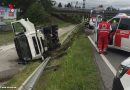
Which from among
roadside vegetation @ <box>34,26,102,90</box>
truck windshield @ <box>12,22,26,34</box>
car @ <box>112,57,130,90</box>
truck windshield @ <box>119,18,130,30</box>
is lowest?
truck windshield @ <box>12,22,26,34</box>

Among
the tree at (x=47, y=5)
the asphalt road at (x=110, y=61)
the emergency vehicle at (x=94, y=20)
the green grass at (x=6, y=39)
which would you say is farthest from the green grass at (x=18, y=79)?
the tree at (x=47, y=5)

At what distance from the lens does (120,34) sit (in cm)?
1894

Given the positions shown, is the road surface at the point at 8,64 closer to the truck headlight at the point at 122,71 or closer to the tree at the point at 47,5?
the truck headlight at the point at 122,71

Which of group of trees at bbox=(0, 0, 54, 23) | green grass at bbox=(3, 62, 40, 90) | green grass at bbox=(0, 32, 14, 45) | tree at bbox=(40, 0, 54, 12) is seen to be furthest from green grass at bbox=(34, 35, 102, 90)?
tree at bbox=(40, 0, 54, 12)

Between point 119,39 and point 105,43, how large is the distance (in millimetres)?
772

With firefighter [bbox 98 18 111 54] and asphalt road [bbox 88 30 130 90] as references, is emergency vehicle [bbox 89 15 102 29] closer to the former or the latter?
asphalt road [bbox 88 30 130 90]

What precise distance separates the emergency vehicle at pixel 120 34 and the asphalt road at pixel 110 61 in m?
0.41

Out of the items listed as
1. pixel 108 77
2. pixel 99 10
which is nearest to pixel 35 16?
pixel 99 10

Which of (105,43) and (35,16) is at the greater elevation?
(105,43)

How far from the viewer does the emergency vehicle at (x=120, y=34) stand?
18438 millimetres

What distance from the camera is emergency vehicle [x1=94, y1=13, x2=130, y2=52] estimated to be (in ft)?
60.5

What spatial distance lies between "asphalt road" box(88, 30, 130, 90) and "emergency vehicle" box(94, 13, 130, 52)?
1.34 ft

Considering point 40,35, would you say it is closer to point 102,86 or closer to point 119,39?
point 119,39

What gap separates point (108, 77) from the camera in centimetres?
1218
